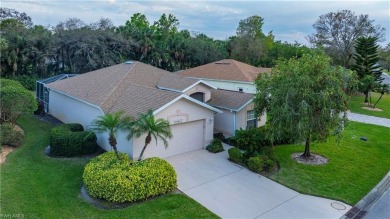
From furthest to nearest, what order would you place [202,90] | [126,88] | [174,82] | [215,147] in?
[174,82]
[202,90]
[126,88]
[215,147]

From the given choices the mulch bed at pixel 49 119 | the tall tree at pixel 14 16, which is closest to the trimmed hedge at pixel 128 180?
the mulch bed at pixel 49 119

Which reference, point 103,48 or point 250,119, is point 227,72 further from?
point 103,48

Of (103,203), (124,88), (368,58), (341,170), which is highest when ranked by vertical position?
(368,58)

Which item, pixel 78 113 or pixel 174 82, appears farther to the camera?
pixel 174 82

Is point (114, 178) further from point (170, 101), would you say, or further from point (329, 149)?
point (329, 149)

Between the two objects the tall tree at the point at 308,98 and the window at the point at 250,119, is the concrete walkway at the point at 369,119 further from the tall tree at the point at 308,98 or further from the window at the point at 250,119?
the tall tree at the point at 308,98

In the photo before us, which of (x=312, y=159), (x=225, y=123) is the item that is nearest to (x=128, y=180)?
(x=225, y=123)

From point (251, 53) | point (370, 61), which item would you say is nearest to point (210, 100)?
point (370, 61)
